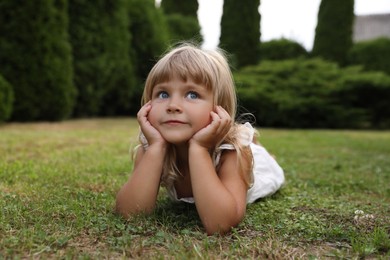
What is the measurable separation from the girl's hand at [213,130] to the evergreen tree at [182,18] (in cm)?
1292

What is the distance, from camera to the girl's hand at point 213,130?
1.98m

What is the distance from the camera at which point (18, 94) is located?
355 inches

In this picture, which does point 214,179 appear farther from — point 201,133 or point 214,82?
point 214,82

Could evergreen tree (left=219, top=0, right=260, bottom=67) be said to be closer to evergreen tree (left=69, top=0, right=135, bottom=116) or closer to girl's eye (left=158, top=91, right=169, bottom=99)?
evergreen tree (left=69, top=0, right=135, bottom=116)

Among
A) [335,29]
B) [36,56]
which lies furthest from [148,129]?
[335,29]

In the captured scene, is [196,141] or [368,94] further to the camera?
[368,94]

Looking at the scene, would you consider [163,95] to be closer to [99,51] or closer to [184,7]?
[99,51]

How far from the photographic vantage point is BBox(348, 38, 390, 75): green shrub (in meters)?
15.2

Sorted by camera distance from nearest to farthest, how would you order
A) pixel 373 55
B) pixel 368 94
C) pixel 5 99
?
pixel 5 99, pixel 368 94, pixel 373 55

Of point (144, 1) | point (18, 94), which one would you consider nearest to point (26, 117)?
point (18, 94)

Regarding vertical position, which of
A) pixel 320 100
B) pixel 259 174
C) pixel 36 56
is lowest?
pixel 320 100

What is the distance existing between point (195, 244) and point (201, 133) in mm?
534

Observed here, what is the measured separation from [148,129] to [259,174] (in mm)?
1126

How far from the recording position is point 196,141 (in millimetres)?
1993
